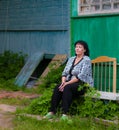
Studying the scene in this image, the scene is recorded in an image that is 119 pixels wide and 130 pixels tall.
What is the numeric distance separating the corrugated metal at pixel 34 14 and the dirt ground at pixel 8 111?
6.13 feet

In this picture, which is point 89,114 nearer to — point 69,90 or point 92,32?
point 69,90

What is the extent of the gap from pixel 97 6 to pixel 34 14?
2.26 meters

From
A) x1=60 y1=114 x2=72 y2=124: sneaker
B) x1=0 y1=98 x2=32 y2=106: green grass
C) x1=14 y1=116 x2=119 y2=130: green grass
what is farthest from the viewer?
x1=0 y1=98 x2=32 y2=106: green grass

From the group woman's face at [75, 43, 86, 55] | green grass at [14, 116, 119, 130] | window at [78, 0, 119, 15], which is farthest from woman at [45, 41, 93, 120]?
window at [78, 0, 119, 15]

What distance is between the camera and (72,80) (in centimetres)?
705

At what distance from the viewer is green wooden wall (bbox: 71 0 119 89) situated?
8.34 m

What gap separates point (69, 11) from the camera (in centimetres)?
948

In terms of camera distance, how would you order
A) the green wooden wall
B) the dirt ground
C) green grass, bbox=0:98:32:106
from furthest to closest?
the green wooden wall, green grass, bbox=0:98:32:106, the dirt ground

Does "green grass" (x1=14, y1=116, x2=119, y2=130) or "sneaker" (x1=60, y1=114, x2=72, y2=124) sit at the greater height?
"sneaker" (x1=60, y1=114, x2=72, y2=124)

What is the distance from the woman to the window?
1551mm

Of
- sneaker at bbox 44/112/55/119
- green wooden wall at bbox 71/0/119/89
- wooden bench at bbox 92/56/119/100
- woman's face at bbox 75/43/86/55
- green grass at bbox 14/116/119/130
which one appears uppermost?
green wooden wall at bbox 71/0/119/89

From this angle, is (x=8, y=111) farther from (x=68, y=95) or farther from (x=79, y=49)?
(x=79, y=49)

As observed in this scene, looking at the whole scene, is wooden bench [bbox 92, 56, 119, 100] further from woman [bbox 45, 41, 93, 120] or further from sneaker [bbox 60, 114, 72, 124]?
sneaker [bbox 60, 114, 72, 124]

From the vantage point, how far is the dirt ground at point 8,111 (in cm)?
666
